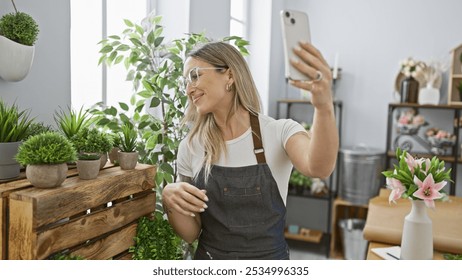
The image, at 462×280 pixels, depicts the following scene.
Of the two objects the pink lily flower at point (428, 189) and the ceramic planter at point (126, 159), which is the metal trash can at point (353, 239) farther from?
the ceramic planter at point (126, 159)

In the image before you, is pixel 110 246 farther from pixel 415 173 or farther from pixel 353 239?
pixel 353 239

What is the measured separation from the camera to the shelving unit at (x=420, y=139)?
275 cm

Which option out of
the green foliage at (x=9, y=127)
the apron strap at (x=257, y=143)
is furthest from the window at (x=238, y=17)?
the green foliage at (x=9, y=127)

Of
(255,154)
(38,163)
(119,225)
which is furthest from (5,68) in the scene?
(255,154)

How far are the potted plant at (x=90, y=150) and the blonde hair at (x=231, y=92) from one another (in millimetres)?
272

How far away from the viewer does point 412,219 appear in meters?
1.13

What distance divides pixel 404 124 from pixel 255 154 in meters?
2.12

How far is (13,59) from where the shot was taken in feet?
2.96

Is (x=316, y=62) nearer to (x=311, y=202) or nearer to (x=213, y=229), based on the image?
(x=213, y=229)

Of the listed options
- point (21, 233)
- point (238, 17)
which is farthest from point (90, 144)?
point (238, 17)

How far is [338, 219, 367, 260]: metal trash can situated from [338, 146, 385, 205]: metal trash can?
0.15 meters

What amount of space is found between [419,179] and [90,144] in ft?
2.64

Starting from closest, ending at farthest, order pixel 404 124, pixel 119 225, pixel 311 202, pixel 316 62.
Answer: pixel 316 62 < pixel 119 225 < pixel 404 124 < pixel 311 202

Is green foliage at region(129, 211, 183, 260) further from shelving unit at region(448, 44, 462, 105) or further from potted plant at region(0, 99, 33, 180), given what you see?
shelving unit at region(448, 44, 462, 105)
